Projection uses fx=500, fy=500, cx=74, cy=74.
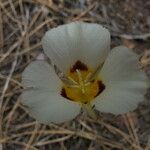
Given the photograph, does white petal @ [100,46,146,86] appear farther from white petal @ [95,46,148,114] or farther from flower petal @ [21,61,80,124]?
flower petal @ [21,61,80,124]

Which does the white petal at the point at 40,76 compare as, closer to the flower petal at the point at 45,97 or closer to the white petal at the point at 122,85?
the flower petal at the point at 45,97

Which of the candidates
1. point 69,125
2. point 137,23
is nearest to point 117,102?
point 69,125

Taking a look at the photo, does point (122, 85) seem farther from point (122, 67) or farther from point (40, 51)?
point (40, 51)

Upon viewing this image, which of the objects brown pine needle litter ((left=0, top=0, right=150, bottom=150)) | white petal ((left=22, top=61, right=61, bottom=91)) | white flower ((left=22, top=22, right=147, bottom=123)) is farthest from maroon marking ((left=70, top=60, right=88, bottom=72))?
brown pine needle litter ((left=0, top=0, right=150, bottom=150))

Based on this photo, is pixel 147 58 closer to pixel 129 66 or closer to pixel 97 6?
pixel 97 6

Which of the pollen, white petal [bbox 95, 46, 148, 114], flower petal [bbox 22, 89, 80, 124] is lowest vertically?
the pollen

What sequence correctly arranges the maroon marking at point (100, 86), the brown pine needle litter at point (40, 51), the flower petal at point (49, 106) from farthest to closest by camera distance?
1. the brown pine needle litter at point (40, 51)
2. the maroon marking at point (100, 86)
3. the flower petal at point (49, 106)

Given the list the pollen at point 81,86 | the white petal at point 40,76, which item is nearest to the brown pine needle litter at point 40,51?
the pollen at point 81,86
